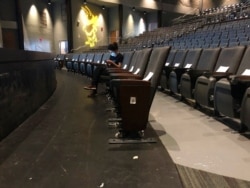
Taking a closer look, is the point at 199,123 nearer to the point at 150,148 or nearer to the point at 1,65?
the point at 150,148

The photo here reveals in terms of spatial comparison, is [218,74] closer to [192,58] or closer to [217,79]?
[217,79]

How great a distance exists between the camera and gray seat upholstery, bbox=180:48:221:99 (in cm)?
312

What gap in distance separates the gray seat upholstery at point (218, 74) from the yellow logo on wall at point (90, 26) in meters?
13.0

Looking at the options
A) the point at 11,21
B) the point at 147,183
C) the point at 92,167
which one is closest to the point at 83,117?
the point at 92,167

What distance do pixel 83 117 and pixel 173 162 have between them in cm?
143

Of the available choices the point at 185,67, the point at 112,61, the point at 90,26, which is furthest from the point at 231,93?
the point at 90,26

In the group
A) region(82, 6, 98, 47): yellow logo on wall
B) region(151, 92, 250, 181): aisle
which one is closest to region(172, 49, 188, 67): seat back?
region(151, 92, 250, 181): aisle

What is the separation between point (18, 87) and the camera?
102 inches

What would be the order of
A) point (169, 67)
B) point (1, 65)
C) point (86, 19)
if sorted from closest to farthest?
point (1, 65) → point (169, 67) → point (86, 19)

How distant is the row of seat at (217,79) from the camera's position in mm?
2141

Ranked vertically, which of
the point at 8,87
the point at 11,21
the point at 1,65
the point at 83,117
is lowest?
the point at 83,117

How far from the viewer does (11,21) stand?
12.1 metres

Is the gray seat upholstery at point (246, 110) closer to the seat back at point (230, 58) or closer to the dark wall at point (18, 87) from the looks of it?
the seat back at point (230, 58)

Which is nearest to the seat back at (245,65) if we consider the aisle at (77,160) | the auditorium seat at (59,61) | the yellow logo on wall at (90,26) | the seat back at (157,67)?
the seat back at (157,67)
